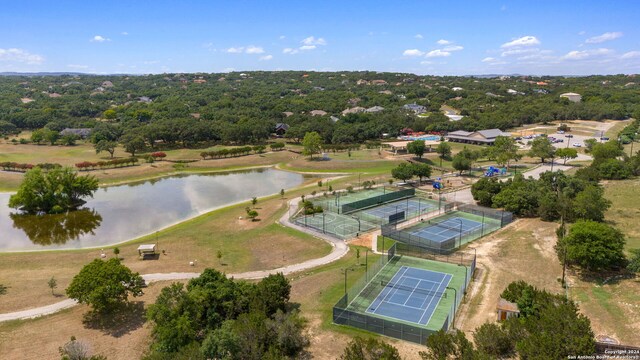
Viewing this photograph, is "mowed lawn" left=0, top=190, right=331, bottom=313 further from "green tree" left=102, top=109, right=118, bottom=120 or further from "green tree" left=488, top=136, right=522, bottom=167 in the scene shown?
"green tree" left=102, top=109, right=118, bottom=120

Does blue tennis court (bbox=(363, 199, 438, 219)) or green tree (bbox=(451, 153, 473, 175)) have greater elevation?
green tree (bbox=(451, 153, 473, 175))

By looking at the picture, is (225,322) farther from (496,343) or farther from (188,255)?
(188,255)

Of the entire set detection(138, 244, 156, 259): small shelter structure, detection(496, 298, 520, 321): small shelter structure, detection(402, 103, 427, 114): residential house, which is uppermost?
detection(402, 103, 427, 114): residential house

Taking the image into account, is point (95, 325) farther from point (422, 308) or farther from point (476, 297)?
point (476, 297)

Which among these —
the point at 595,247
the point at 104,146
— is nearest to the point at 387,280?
the point at 595,247

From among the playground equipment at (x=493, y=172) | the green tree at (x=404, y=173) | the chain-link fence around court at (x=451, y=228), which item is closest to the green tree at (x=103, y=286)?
the chain-link fence around court at (x=451, y=228)

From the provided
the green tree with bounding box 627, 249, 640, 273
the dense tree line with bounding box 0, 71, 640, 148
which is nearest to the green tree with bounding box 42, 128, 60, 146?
the dense tree line with bounding box 0, 71, 640, 148
